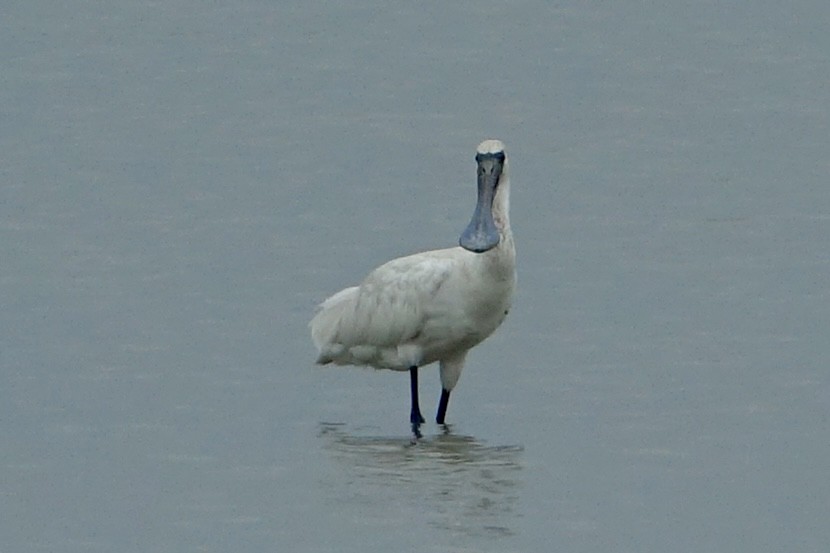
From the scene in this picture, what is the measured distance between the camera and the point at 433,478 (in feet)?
57.0

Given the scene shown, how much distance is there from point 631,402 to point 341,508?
466cm

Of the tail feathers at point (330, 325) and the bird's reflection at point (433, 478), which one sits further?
the tail feathers at point (330, 325)

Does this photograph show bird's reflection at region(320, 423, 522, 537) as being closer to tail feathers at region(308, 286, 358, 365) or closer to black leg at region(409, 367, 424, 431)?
black leg at region(409, 367, 424, 431)

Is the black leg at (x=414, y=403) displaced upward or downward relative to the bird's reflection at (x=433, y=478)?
upward

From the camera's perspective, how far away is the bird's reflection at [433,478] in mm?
16031

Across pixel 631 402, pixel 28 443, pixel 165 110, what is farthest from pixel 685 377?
pixel 165 110

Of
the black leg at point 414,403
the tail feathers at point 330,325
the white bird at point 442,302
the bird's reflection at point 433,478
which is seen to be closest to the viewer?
the bird's reflection at point 433,478

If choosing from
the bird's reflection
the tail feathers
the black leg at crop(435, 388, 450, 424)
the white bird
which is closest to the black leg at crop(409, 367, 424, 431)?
the white bird

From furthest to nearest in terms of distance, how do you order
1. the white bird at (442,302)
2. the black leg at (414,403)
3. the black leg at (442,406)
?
the black leg at (442,406) → the black leg at (414,403) → the white bird at (442,302)

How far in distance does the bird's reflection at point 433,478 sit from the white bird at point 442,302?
591 mm

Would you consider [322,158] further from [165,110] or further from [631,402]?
[631,402]

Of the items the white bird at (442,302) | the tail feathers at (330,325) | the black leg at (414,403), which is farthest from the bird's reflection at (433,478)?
→ the tail feathers at (330,325)

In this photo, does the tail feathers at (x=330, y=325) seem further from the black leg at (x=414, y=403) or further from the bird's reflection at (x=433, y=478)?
the bird's reflection at (x=433, y=478)

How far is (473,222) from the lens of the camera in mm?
19328
